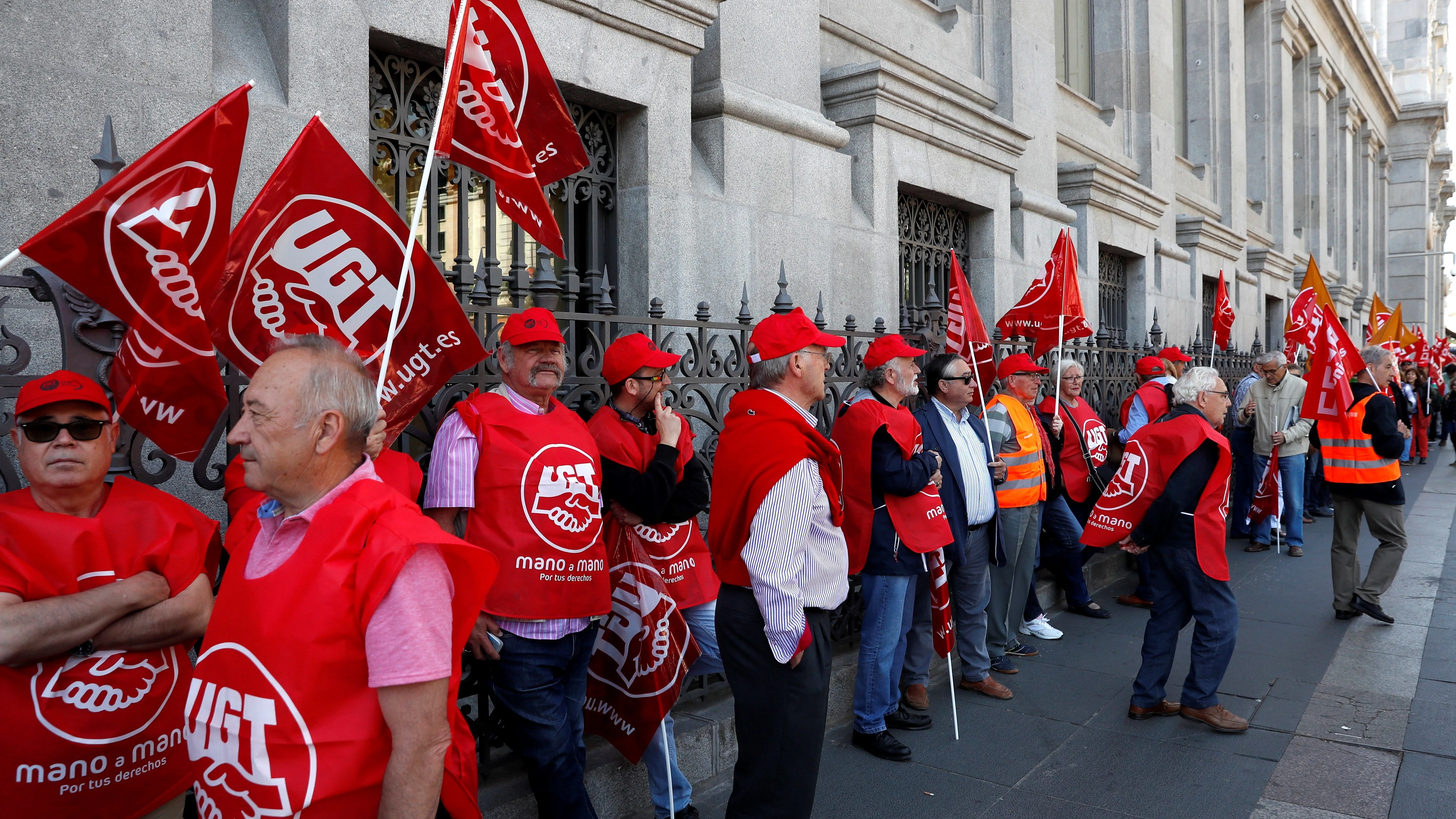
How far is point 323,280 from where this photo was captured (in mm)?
3201

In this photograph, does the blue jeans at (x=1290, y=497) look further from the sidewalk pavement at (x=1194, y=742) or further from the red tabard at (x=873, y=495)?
the red tabard at (x=873, y=495)

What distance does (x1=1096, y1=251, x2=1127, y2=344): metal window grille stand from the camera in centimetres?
1392

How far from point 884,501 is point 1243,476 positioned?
7.82 m

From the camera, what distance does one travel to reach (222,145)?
2908 millimetres

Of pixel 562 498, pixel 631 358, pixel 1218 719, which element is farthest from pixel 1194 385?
pixel 562 498

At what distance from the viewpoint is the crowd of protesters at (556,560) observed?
1968mm

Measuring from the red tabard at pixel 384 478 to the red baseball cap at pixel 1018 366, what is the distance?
14.4ft

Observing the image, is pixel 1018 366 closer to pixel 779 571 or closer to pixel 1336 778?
pixel 1336 778

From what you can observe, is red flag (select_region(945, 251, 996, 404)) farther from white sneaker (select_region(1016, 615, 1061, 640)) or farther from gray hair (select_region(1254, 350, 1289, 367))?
gray hair (select_region(1254, 350, 1289, 367))

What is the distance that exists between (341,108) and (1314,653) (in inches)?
271

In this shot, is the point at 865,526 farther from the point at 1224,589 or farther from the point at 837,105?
the point at 837,105

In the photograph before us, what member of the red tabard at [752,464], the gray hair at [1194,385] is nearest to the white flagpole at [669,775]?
the red tabard at [752,464]

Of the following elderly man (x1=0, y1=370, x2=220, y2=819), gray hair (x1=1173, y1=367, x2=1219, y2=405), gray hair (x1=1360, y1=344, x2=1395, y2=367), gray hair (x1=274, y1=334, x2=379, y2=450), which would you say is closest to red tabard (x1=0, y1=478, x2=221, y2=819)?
elderly man (x1=0, y1=370, x2=220, y2=819)

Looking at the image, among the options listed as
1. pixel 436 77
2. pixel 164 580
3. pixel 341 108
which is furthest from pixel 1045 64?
pixel 164 580
